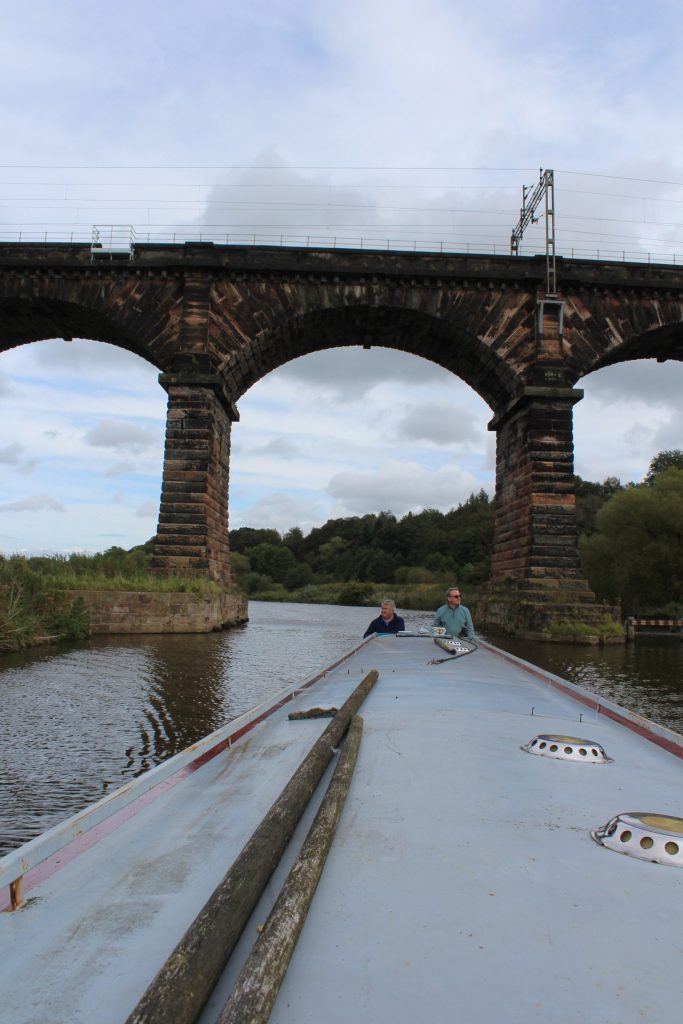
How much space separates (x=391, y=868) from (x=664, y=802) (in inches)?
48.0

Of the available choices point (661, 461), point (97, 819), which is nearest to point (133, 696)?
point (97, 819)

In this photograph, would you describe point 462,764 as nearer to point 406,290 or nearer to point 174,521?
point 174,521

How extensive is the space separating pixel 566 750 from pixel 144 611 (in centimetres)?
1288

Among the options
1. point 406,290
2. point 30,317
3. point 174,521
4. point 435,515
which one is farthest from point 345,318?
point 435,515

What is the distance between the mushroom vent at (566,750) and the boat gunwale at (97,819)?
134cm

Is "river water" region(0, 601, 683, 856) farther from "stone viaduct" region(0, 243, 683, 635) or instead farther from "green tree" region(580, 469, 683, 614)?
"green tree" region(580, 469, 683, 614)

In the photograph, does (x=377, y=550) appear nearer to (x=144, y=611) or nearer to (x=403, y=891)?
(x=144, y=611)

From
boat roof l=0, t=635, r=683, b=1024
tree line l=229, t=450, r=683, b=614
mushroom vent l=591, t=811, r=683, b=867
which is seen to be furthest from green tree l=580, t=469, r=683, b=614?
mushroom vent l=591, t=811, r=683, b=867

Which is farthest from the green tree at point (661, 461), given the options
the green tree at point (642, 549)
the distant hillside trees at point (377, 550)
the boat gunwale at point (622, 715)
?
the boat gunwale at point (622, 715)

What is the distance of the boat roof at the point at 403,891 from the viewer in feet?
3.78

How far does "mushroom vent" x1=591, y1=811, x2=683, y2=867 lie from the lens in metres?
1.67

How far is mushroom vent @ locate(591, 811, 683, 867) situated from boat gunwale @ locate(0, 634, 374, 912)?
137 cm

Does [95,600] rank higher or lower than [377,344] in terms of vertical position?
lower

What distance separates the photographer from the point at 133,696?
23.9 feet
